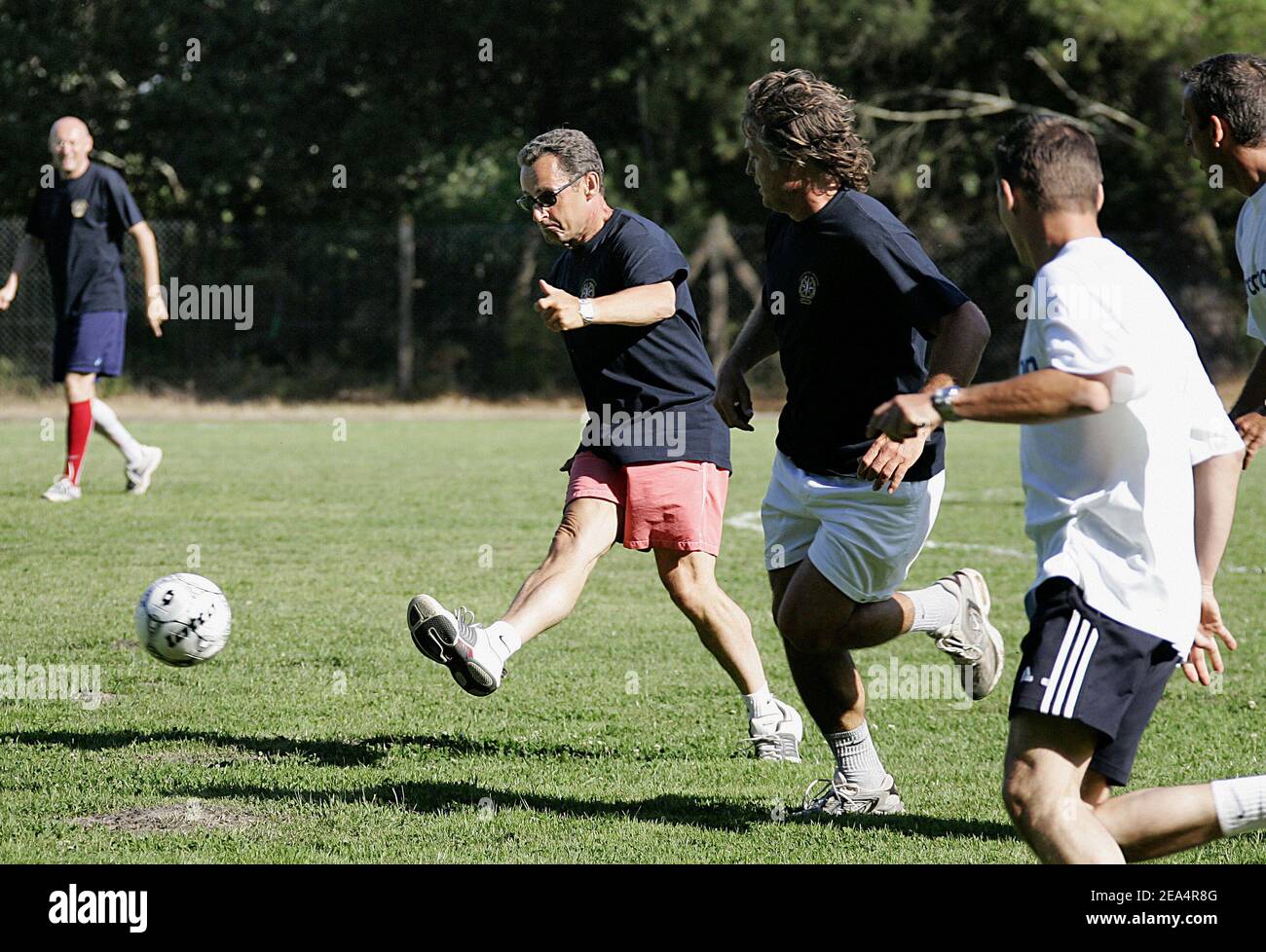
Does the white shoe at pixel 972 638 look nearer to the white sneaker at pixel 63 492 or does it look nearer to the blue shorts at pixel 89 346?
the blue shorts at pixel 89 346

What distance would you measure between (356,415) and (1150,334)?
870 inches

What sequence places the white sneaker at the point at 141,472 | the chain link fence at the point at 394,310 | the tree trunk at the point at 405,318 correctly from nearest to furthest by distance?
the white sneaker at the point at 141,472, the tree trunk at the point at 405,318, the chain link fence at the point at 394,310

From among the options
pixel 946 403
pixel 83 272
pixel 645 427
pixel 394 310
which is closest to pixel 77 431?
pixel 83 272

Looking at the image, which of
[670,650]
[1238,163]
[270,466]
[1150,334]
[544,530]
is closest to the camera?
[1150,334]

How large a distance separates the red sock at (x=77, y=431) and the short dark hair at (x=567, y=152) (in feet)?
22.3

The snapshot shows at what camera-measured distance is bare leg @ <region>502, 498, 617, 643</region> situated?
4.78 m

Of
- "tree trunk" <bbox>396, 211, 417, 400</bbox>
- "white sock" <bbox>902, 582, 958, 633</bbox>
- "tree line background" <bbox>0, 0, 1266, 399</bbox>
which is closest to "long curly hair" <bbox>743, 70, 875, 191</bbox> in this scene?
"white sock" <bbox>902, 582, 958, 633</bbox>

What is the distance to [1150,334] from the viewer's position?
10.6 feet

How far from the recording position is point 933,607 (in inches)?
193

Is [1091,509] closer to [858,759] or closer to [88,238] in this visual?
[858,759]

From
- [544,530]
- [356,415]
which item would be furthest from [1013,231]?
[356,415]

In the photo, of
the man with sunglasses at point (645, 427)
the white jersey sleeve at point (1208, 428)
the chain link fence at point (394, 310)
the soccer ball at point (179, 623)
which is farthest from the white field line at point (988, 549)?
the chain link fence at point (394, 310)

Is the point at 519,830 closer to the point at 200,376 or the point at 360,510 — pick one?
the point at 360,510

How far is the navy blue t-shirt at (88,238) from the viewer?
11258 mm
